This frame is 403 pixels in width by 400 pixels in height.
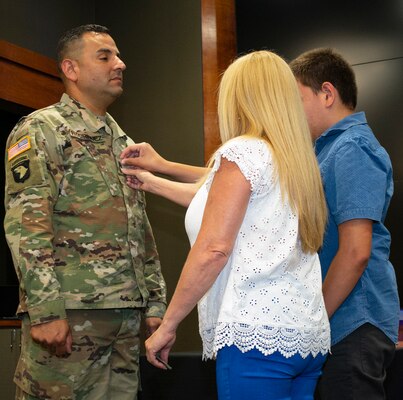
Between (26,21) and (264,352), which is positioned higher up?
(26,21)

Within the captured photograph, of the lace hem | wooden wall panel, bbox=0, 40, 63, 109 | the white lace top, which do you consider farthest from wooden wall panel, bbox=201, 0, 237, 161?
the lace hem

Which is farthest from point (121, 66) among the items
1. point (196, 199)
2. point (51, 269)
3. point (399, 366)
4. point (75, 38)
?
point (399, 366)

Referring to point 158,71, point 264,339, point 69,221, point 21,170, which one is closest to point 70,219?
point 69,221

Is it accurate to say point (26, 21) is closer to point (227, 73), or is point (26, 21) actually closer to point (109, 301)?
point (109, 301)

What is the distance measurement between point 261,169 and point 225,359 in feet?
1.48

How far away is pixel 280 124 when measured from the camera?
1746mm

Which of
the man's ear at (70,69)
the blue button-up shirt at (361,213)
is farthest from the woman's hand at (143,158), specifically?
the blue button-up shirt at (361,213)

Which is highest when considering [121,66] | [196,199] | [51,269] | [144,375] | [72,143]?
[121,66]

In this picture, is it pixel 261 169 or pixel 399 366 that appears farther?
pixel 399 366

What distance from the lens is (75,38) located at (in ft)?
9.43

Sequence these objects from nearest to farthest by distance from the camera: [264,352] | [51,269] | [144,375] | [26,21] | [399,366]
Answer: [264,352]
[51,269]
[399,366]
[144,375]
[26,21]

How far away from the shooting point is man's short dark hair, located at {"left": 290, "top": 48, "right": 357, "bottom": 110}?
2.27 meters

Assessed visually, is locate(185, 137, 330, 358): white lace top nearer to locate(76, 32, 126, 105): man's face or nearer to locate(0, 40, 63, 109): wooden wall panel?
locate(76, 32, 126, 105): man's face

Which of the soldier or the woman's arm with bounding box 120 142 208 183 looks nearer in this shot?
the soldier
